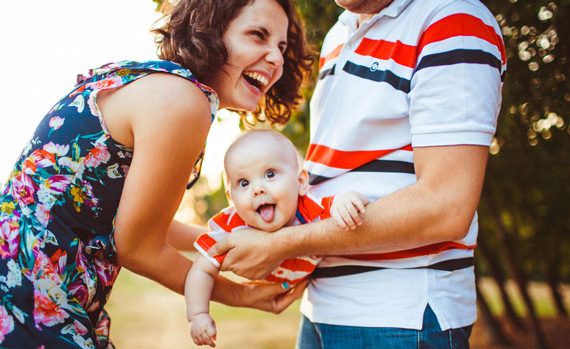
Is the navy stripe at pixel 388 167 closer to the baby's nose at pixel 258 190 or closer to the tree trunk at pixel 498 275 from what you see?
the baby's nose at pixel 258 190

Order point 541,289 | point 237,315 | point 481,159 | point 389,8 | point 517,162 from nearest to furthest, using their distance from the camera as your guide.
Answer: point 481,159 < point 389,8 < point 517,162 < point 237,315 < point 541,289

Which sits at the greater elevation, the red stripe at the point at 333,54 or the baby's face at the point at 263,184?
the red stripe at the point at 333,54

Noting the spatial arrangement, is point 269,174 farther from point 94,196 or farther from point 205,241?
point 94,196

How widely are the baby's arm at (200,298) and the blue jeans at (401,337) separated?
0.41 metres


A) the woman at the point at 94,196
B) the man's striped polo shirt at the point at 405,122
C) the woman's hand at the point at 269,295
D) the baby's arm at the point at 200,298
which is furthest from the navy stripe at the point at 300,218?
the woman at the point at 94,196

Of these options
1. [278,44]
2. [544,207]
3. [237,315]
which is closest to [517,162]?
[544,207]

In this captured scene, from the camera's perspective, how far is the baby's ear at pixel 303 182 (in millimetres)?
2170

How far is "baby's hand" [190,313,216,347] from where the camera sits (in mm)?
2051

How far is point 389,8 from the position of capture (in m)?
2.05

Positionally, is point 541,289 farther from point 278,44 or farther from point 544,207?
point 278,44

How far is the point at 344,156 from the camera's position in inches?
80.8

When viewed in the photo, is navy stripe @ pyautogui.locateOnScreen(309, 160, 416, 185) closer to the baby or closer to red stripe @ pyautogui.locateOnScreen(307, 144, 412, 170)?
red stripe @ pyautogui.locateOnScreen(307, 144, 412, 170)

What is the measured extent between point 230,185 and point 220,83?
404 mm

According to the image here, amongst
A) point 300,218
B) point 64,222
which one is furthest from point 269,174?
point 64,222
